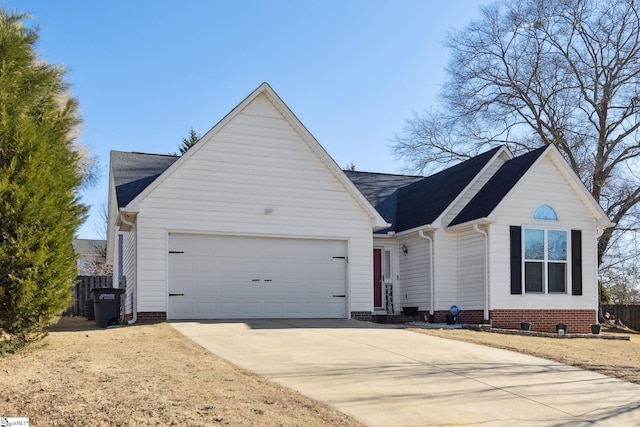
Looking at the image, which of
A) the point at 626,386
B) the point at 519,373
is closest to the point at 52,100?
the point at 519,373

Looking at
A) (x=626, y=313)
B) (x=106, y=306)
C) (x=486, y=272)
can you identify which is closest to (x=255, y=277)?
(x=106, y=306)

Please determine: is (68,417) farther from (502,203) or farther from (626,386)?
(502,203)

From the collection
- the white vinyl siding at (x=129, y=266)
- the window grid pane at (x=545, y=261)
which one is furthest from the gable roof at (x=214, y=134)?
the window grid pane at (x=545, y=261)

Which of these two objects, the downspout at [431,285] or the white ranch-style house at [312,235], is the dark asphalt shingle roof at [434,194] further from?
the downspout at [431,285]

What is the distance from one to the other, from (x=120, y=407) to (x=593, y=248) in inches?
630

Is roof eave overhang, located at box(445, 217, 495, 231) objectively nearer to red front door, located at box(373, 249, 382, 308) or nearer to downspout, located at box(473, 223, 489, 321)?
downspout, located at box(473, 223, 489, 321)

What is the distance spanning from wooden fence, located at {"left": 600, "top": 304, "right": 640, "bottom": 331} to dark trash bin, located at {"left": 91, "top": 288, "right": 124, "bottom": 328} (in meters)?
18.7

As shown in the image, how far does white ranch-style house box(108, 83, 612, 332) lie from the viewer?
54.1 ft

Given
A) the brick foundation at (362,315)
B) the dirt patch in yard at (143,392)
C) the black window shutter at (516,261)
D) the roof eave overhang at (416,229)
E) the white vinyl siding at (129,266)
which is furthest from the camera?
the roof eave overhang at (416,229)

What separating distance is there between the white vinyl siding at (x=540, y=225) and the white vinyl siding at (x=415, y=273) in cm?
229

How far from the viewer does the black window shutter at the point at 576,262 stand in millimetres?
19000

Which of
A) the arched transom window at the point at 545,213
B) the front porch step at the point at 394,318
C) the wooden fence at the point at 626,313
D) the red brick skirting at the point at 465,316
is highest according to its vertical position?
the arched transom window at the point at 545,213

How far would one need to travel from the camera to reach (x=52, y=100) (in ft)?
37.9

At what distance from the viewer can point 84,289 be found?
26219mm
